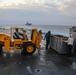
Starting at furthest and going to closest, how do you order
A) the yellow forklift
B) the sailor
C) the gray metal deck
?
the sailor < the yellow forklift < the gray metal deck

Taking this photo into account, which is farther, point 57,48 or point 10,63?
point 57,48

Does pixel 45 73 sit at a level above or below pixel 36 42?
below

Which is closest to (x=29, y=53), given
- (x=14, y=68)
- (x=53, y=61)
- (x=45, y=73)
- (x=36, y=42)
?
(x=36, y=42)

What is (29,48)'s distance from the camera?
1301 centimetres

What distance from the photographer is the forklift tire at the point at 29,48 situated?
12906mm

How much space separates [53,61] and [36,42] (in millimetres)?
2877

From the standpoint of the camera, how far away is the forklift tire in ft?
42.3

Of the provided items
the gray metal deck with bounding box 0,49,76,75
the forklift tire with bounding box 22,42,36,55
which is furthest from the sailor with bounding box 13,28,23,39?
the gray metal deck with bounding box 0,49,76,75

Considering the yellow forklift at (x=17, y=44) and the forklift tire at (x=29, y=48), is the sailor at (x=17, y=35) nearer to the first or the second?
the yellow forklift at (x=17, y=44)

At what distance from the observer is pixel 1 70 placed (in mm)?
9016

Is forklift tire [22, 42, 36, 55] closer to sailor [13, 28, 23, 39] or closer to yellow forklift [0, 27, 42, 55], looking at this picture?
yellow forklift [0, 27, 42, 55]

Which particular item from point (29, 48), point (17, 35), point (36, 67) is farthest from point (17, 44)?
point (36, 67)

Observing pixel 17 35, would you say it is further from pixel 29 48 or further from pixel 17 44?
pixel 29 48

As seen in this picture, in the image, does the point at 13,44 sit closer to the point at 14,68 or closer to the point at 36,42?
the point at 36,42
